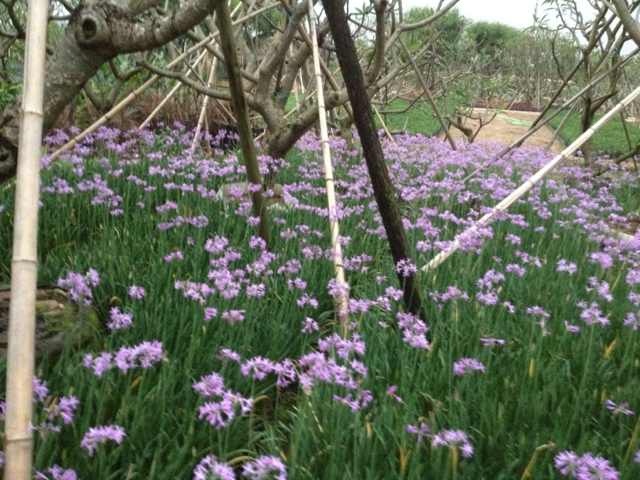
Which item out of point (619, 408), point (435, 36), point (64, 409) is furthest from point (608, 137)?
point (64, 409)

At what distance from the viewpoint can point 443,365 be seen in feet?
6.11

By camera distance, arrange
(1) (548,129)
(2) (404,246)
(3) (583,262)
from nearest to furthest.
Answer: (2) (404,246), (3) (583,262), (1) (548,129)

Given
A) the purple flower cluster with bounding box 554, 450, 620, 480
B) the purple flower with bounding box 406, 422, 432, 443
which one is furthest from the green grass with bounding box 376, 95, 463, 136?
the purple flower cluster with bounding box 554, 450, 620, 480

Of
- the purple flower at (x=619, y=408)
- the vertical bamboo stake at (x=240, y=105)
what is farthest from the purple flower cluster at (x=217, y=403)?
the vertical bamboo stake at (x=240, y=105)

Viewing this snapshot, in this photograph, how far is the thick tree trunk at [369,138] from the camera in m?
1.97

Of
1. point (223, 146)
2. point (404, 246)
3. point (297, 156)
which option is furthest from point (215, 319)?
point (223, 146)

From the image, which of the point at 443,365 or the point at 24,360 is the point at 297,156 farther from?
the point at 24,360

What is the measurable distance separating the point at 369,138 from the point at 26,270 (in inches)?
47.5

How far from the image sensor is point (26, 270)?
1.14 meters

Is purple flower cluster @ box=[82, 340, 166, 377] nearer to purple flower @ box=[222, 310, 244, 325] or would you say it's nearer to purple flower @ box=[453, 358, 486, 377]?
purple flower @ box=[222, 310, 244, 325]

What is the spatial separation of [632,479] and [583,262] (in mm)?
1731

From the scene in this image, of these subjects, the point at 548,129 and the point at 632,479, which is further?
the point at 548,129

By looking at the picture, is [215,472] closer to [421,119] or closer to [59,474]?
[59,474]

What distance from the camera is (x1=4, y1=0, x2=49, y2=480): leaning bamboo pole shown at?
3.50 ft
